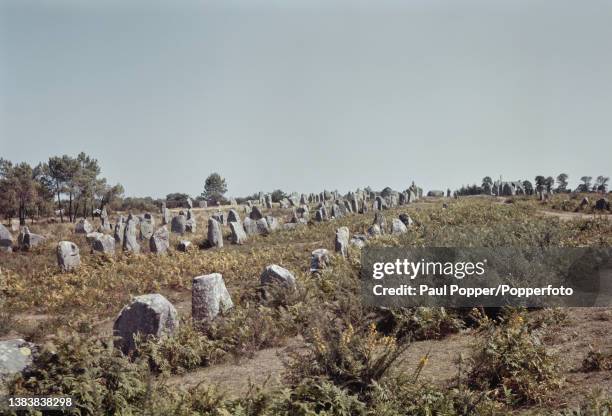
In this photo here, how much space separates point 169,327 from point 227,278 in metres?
6.56

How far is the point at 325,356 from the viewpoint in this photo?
678cm

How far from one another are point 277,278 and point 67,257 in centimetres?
1014

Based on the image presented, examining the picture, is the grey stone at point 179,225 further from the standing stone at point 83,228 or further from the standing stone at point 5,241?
the standing stone at point 5,241

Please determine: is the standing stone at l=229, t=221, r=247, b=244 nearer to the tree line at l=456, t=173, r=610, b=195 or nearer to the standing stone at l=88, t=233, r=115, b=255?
the standing stone at l=88, t=233, r=115, b=255

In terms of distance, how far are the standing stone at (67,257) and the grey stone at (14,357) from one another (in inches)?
437

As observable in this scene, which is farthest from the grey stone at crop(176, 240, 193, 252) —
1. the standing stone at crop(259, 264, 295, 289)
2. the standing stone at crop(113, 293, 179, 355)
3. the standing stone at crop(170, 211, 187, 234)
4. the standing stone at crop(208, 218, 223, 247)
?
the standing stone at crop(113, 293, 179, 355)

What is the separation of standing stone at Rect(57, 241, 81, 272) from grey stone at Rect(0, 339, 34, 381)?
11087mm

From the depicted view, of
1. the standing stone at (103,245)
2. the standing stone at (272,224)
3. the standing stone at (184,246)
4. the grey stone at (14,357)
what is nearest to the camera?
the grey stone at (14,357)

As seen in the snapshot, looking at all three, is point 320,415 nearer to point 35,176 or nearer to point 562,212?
point 562,212

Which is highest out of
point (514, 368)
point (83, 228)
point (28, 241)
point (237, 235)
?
point (83, 228)

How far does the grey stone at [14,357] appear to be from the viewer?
6.88 meters

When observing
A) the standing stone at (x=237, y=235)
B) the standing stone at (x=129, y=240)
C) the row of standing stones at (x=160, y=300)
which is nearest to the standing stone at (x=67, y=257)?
the row of standing stones at (x=160, y=300)

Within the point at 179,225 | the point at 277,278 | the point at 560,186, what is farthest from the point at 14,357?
the point at 560,186

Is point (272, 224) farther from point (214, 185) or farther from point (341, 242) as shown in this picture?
point (214, 185)
